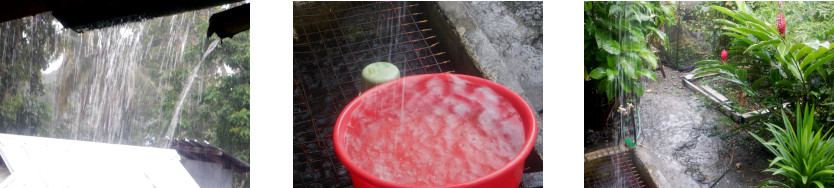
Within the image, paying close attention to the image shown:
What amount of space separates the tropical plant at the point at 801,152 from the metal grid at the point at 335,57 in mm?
957

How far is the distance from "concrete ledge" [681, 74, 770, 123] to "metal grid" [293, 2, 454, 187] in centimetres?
72

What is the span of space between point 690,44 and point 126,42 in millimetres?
1687

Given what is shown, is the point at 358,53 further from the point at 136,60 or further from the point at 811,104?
the point at 811,104

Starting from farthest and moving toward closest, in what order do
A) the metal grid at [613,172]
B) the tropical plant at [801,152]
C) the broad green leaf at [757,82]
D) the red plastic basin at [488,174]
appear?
1. the metal grid at [613,172]
2. the broad green leaf at [757,82]
3. the tropical plant at [801,152]
4. the red plastic basin at [488,174]

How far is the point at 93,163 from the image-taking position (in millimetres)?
1756

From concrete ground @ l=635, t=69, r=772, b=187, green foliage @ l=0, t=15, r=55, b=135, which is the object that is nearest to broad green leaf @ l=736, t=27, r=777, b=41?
concrete ground @ l=635, t=69, r=772, b=187

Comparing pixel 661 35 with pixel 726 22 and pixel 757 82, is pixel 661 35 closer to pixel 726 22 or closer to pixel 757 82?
pixel 726 22

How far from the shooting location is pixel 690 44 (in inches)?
67.0

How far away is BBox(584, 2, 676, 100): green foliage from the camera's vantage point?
66.7 inches

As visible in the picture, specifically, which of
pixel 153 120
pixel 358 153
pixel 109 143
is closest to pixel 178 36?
pixel 153 120

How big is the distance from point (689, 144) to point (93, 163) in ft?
5.89

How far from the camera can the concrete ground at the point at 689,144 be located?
1672 millimetres

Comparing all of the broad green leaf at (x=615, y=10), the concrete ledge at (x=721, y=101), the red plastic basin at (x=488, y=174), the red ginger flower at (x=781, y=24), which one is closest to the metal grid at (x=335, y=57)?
the red plastic basin at (x=488, y=174)

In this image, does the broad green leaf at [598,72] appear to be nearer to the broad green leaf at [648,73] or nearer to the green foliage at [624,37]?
the green foliage at [624,37]
